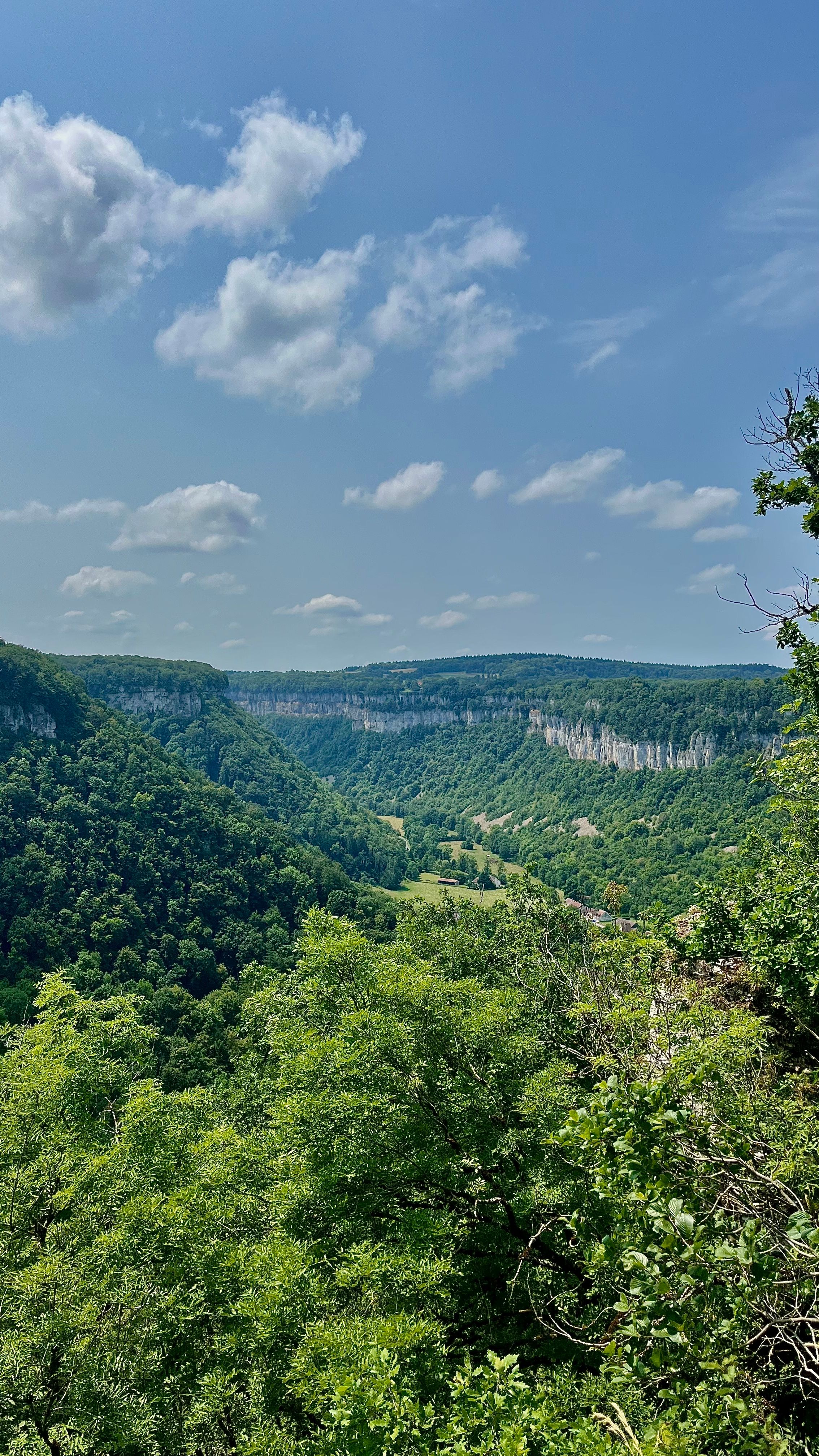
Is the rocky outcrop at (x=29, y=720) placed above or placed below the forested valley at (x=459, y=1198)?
above

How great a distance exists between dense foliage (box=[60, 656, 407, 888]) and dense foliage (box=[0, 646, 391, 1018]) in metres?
37.0

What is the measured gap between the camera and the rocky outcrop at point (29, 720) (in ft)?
287

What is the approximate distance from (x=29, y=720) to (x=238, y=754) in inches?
2944

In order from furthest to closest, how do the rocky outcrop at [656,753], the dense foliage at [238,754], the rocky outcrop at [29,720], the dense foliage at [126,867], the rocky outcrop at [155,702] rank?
the rocky outcrop at [155,702] → the rocky outcrop at [656,753] → the dense foliage at [238,754] → the rocky outcrop at [29,720] → the dense foliage at [126,867]

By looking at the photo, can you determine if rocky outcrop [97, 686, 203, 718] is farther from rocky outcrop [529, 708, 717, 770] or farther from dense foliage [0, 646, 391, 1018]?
rocky outcrop [529, 708, 717, 770]

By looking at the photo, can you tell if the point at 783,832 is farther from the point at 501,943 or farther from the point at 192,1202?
the point at 192,1202

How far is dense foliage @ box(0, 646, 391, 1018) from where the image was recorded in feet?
210

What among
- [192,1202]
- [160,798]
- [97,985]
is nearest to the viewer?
[192,1202]

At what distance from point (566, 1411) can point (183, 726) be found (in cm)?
17259

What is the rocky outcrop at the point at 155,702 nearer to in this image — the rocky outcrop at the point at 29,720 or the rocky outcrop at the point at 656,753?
the rocky outcrop at the point at 29,720

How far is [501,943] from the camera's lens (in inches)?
1207

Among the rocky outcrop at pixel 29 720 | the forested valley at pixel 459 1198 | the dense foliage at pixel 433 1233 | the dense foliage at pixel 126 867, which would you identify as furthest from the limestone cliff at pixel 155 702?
the dense foliage at pixel 433 1233

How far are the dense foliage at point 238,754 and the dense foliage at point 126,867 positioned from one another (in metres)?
37.0

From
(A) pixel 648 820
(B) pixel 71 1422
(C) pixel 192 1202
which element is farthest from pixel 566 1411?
(A) pixel 648 820
